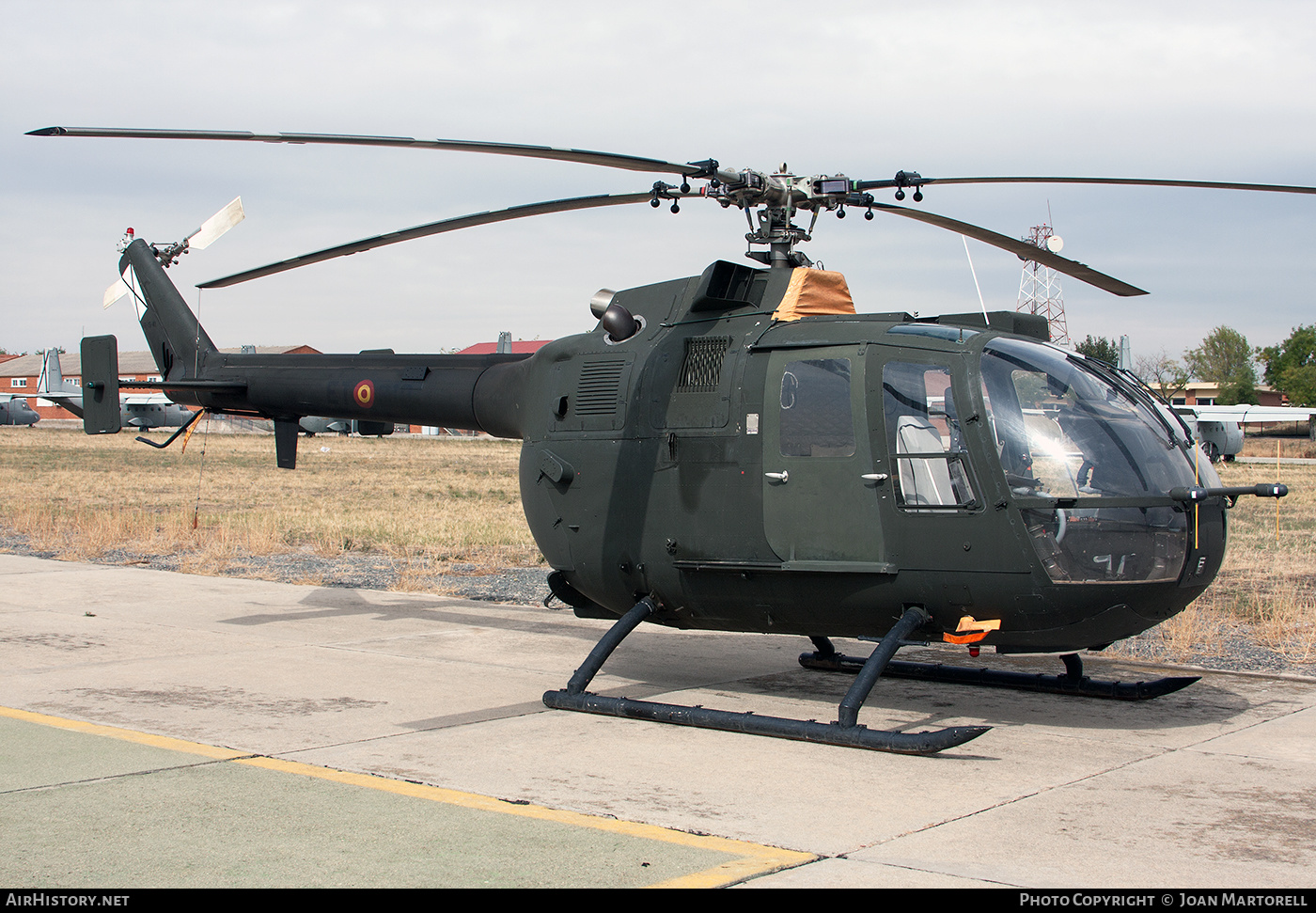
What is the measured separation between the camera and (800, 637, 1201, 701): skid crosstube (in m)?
7.82

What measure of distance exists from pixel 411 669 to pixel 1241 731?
568 centimetres

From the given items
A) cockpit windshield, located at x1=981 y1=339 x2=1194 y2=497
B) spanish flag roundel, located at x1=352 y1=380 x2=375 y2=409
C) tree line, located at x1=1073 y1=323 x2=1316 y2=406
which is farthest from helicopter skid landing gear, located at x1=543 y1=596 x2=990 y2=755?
tree line, located at x1=1073 y1=323 x2=1316 y2=406

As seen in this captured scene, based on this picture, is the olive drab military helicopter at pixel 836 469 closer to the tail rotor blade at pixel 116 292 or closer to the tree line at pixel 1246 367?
the tail rotor blade at pixel 116 292

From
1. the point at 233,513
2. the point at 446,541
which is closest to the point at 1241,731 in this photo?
the point at 446,541

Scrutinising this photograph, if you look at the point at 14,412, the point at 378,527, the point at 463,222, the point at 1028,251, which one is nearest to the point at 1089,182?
the point at 1028,251

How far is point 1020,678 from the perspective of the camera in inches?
328

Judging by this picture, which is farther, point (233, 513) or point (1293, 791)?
point (233, 513)

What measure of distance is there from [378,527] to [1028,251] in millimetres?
15177

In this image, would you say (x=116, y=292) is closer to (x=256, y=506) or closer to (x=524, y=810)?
(x=524, y=810)

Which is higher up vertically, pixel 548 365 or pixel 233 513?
pixel 548 365

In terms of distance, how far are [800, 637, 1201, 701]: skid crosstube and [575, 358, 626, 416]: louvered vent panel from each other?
8.09 ft

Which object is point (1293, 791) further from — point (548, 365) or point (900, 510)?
point (548, 365)

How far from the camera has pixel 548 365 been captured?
8.59 meters

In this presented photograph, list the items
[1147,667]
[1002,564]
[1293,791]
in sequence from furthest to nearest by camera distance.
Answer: [1147,667] < [1002,564] < [1293,791]
